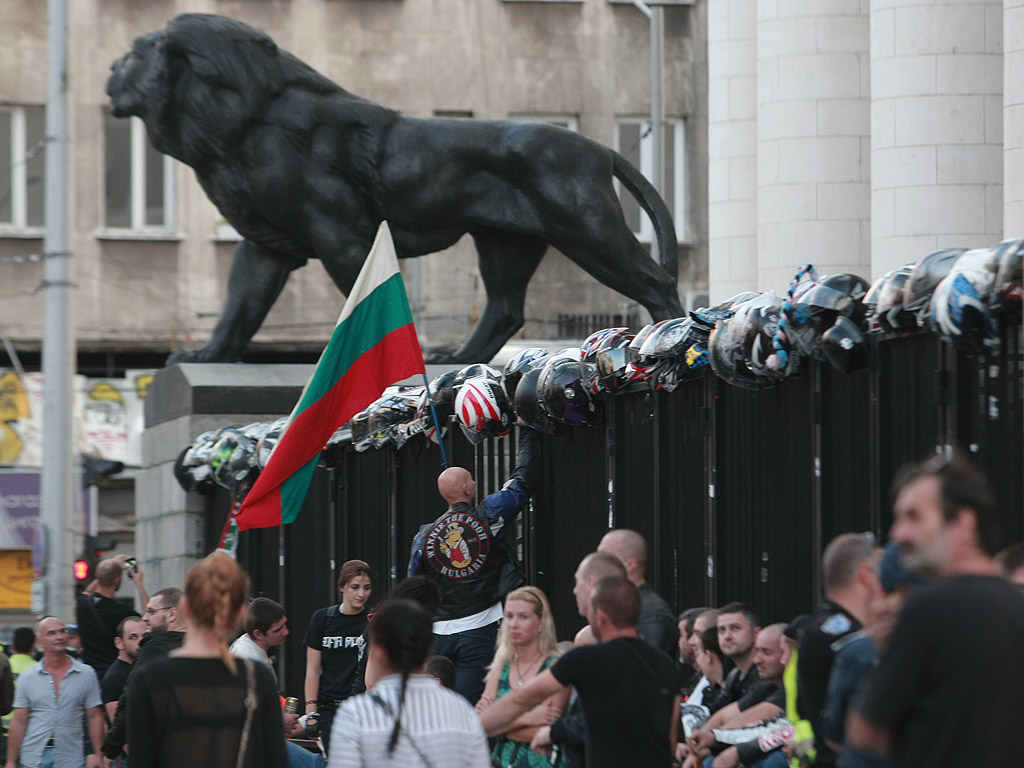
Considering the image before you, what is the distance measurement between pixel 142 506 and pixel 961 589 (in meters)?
16.8

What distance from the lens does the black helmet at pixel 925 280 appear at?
24.2ft

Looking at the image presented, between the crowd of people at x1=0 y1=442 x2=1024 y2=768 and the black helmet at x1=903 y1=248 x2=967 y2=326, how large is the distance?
101 cm

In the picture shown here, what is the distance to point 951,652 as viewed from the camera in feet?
15.1

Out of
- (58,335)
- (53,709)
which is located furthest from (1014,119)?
(58,335)

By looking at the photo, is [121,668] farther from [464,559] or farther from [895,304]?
[895,304]

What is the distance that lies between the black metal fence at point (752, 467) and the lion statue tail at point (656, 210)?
125 inches

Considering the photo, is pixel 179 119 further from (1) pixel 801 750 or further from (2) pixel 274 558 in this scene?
(1) pixel 801 750

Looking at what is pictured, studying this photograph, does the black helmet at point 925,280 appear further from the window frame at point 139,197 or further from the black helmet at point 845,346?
the window frame at point 139,197

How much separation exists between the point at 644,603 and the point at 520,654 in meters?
0.67

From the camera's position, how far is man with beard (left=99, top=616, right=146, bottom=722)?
1190 centimetres

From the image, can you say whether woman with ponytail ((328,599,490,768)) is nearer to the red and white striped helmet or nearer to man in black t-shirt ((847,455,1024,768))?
man in black t-shirt ((847,455,1024,768))

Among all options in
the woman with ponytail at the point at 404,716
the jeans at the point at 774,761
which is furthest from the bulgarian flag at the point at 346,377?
the woman with ponytail at the point at 404,716

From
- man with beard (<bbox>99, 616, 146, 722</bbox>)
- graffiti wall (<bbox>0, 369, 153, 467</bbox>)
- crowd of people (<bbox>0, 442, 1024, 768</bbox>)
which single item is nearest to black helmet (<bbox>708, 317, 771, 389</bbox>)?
crowd of people (<bbox>0, 442, 1024, 768</bbox>)

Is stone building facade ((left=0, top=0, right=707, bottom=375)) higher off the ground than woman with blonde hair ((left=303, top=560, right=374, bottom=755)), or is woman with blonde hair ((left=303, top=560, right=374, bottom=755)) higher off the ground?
stone building facade ((left=0, top=0, right=707, bottom=375))
